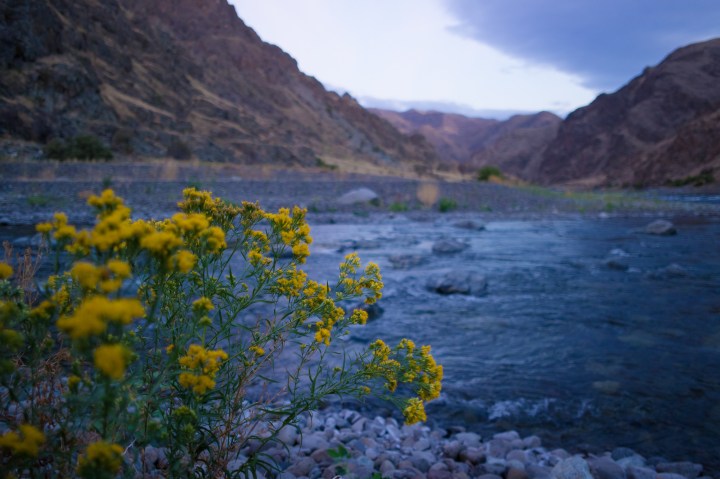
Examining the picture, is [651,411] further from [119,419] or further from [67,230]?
[67,230]

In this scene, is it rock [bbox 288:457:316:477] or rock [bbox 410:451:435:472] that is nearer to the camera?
rock [bbox 288:457:316:477]

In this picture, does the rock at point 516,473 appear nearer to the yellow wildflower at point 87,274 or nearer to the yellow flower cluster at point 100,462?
the yellow flower cluster at point 100,462

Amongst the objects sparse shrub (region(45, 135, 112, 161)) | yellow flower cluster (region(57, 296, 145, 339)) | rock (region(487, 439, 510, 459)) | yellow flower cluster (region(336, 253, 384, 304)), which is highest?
sparse shrub (region(45, 135, 112, 161))

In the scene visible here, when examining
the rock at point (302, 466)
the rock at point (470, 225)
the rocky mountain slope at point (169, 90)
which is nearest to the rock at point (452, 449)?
the rock at point (302, 466)

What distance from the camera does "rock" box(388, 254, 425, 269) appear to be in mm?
7832

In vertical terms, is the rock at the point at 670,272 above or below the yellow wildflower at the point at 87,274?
below

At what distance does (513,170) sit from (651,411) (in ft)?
324

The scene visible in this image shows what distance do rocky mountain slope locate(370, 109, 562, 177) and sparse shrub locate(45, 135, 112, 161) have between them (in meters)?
56.8

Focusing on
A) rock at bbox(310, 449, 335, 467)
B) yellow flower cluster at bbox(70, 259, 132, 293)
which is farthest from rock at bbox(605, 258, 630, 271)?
yellow flower cluster at bbox(70, 259, 132, 293)

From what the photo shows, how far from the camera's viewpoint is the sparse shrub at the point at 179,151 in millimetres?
26188

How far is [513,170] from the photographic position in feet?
317

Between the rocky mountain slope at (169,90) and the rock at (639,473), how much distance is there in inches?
966

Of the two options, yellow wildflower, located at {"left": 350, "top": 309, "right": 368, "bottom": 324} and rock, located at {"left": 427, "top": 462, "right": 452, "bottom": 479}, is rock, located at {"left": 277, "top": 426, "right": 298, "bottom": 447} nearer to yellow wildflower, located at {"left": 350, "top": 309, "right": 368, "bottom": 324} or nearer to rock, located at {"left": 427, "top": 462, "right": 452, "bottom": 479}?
rock, located at {"left": 427, "top": 462, "right": 452, "bottom": 479}

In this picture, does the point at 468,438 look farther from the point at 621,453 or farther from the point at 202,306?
the point at 202,306
